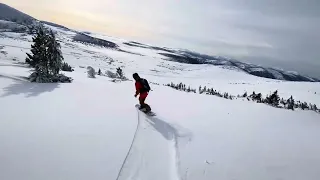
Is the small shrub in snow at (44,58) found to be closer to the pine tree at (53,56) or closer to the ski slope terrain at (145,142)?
the pine tree at (53,56)

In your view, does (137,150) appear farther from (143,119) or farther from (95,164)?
(143,119)

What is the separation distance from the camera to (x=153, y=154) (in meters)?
4.86

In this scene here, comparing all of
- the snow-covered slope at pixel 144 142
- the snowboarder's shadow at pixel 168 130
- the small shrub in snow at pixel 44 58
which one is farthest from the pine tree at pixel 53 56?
the snowboarder's shadow at pixel 168 130

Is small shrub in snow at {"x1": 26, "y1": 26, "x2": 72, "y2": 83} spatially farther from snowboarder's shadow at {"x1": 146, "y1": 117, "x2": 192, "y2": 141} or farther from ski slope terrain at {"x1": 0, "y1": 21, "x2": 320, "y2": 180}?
snowboarder's shadow at {"x1": 146, "y1": 117, "x2": 192, "y2": 141}

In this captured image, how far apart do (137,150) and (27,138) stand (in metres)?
2.09

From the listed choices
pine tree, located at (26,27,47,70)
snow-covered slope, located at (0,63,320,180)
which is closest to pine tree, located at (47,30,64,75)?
pine tree, located at (26,27,47,70)

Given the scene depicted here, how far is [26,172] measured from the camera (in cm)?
354

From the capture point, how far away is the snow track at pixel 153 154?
13.0ft

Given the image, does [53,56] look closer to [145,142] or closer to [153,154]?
[145,142]

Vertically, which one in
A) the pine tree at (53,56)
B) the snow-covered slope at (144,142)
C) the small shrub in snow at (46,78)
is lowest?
the small shrub in snow at (46,78)

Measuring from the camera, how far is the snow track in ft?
13.0

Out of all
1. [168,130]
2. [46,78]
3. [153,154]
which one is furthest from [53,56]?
[153,154]

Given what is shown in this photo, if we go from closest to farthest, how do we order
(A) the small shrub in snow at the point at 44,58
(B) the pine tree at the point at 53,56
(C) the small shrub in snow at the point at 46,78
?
(C) the small shrub in snow at the point at 46,78, (A) the small shrub in snow at the point at 44,58, (B) the pine tree at the point at 53,56

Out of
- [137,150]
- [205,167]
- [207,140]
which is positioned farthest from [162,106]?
[205,167]
